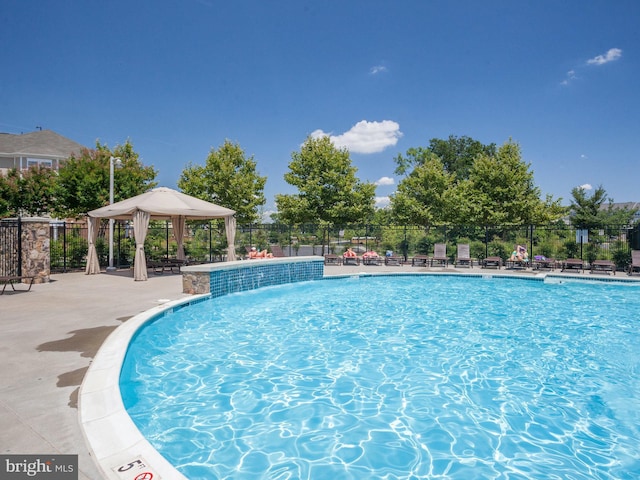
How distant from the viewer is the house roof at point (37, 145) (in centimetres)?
3231

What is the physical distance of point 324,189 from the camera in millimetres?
26922

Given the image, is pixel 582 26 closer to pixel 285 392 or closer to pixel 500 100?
pixel 500 100

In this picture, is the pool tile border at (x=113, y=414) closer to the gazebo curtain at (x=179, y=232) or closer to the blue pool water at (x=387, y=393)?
the blue pool water at (x=387, y=393)

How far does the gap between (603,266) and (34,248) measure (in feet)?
74.8

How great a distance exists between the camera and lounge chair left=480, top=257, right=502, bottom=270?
60.8 feet

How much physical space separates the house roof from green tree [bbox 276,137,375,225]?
64.2ft

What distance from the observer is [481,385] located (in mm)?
5527

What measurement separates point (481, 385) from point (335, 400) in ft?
7.37

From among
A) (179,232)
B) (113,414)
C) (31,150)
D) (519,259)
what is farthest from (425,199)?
(31,150)

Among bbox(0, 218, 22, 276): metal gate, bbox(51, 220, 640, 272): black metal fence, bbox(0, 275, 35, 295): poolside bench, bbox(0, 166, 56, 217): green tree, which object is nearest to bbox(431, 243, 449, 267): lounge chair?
bbox(51, 220, 640, 272): black metal fence

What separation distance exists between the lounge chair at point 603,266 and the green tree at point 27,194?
27.5 m

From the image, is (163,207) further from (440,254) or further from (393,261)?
(440,254)

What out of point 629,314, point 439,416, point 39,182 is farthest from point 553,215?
point 39,182

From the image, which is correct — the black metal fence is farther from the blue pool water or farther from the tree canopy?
the blue pool water
